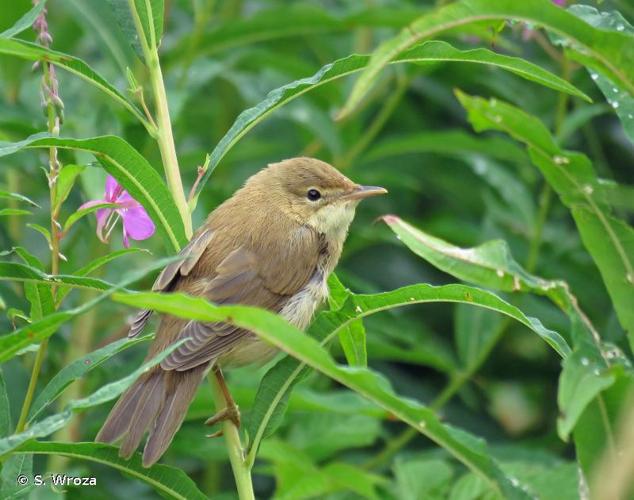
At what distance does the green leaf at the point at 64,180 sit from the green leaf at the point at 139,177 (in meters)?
0.08

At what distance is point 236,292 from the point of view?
11.6 ft

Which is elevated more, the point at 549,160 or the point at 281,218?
the point at 549,160

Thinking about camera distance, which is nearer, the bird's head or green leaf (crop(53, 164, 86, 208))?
green leaf (crop(53, 164, 86, 208))

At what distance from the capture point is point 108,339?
4.21m

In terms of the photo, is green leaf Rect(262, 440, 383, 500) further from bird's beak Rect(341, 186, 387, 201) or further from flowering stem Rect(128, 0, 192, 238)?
flowering stem Rect(128, 0, 192, 238)

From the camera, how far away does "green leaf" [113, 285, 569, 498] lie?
195 centimetres

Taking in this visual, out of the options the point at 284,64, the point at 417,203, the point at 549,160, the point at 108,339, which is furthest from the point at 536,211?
the point at 549,160

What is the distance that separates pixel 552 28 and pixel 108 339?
268 centimetres

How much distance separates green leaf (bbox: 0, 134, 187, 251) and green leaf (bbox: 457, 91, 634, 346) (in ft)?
2.69

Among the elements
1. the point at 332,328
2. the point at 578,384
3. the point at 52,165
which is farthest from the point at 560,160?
the point at 52,165

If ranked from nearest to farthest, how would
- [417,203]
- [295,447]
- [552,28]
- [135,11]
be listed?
[552,28]
[135,11]
[295,447]
[417,203]

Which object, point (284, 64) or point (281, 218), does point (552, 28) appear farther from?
point (284, 64)

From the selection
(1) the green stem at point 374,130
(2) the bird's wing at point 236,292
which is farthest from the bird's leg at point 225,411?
(1) the green stem at point 374,130

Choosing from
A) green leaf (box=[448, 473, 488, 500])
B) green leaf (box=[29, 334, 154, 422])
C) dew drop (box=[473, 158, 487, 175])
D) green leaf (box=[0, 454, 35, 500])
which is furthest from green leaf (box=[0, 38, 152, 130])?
dew drop (box=[473, 158, 487, 175])
